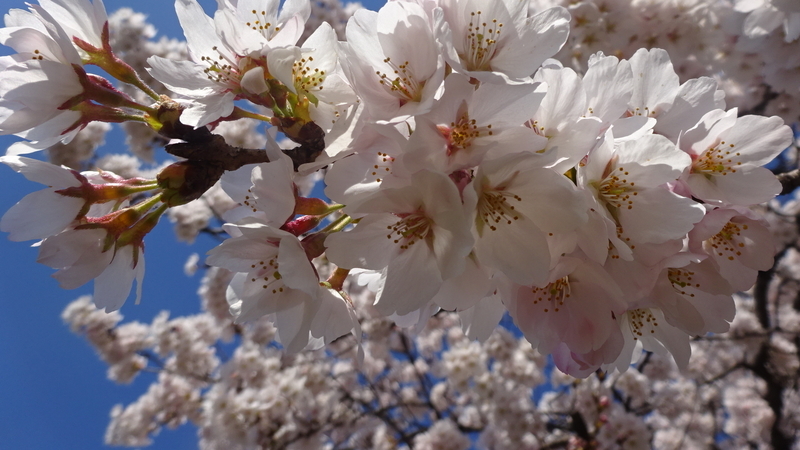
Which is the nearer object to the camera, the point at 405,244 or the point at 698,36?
the point at 405,244

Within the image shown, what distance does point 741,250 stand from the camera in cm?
78

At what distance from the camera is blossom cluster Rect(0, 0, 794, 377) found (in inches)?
25.3

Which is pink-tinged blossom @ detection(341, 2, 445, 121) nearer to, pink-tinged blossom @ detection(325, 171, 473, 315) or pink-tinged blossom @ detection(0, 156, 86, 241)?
pink-tinged blossom @ detection(325, 171, 473, 315)

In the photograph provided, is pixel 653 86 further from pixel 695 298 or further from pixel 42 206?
pixel 42 206

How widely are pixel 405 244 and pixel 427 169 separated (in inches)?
6.7

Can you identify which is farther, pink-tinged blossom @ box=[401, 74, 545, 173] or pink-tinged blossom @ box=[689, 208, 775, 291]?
pink-tinged blossom @ box=[689, 208, 775, 291]

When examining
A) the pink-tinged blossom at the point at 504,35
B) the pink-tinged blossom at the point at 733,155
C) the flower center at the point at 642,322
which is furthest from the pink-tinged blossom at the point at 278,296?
the pink-tinged blossom at the point at 733,155

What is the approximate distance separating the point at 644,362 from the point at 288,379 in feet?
12.5

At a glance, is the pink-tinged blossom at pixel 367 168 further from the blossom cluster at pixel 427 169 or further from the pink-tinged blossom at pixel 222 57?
the pink-tinged blossom at pixel 222 57

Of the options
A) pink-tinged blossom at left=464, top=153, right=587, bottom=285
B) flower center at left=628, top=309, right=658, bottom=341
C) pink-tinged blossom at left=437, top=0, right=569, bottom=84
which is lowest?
flower center at left=628, top=309, right=658, bottom=341

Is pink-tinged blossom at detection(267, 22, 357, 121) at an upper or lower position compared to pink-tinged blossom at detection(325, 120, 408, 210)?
upper

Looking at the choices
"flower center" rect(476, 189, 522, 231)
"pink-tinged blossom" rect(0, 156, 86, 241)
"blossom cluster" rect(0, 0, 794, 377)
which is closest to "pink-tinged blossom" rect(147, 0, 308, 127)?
"blossom cluster" rect(0, 0, 794, 377)

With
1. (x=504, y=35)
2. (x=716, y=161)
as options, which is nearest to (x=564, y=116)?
(x=504, y=35)

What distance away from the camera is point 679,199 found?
2.18ft
